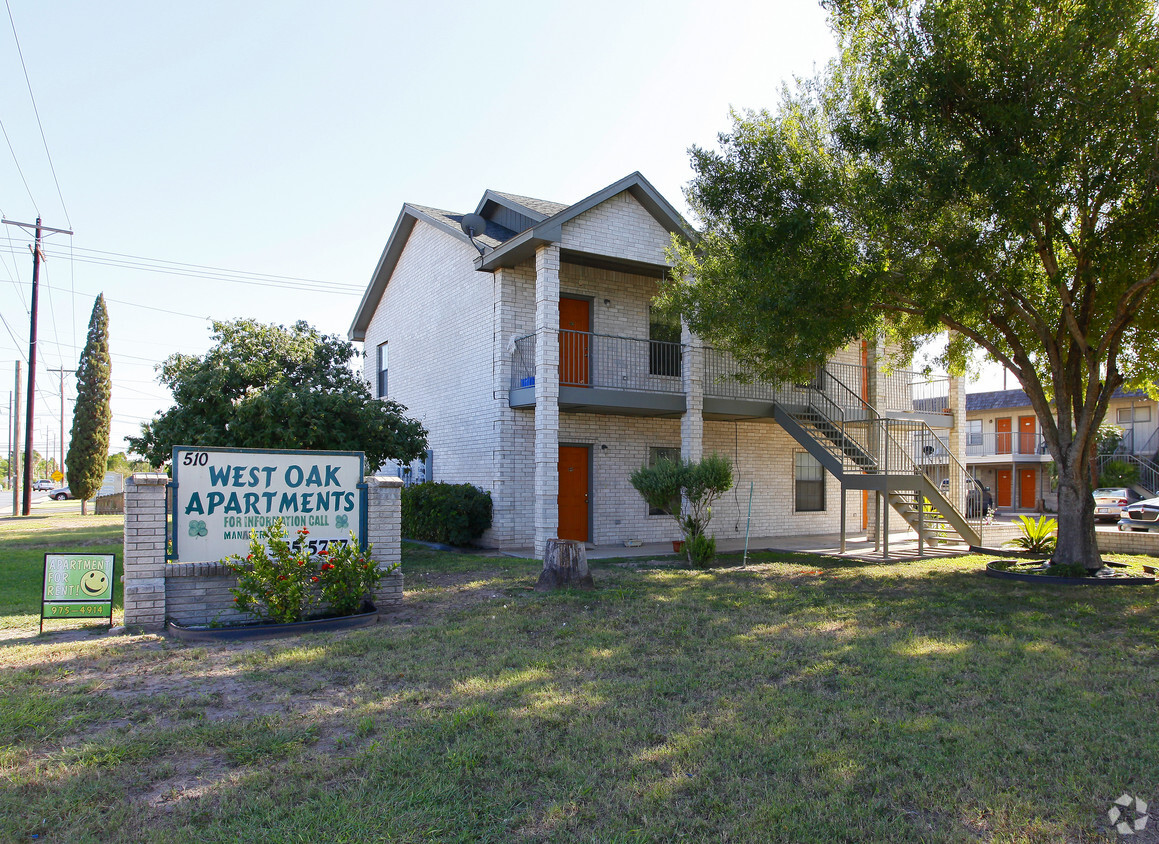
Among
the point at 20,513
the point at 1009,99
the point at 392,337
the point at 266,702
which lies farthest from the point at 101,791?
the point at 20,513

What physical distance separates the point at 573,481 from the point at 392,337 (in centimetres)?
786

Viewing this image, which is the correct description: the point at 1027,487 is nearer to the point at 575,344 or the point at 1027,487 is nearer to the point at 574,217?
the point at 575,344

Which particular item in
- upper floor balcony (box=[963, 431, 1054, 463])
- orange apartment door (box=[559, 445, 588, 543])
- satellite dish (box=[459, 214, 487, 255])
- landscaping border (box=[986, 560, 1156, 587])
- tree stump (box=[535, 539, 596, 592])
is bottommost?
landscaping border (box=[986, 560, 1156, 587])

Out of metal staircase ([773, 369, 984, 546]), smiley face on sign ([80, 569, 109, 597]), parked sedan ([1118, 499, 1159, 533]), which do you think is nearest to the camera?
smiley face on sign ([80, 569, 109, 597])

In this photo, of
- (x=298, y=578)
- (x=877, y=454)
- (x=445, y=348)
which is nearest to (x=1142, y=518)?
(x=877, y=454)

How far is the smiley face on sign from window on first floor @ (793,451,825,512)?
15.2 meters

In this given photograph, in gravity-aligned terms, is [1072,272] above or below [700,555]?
above

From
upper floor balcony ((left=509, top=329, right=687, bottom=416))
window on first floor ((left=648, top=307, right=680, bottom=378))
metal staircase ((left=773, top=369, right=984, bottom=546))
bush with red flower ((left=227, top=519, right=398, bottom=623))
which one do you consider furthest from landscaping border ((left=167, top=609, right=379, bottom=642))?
window on first floor ((left=648, top=307, right=680, bottom=378))

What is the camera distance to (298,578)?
7.75 m

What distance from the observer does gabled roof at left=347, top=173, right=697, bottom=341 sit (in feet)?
46.0

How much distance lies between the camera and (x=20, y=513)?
29.8m

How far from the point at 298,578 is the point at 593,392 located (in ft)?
25.0

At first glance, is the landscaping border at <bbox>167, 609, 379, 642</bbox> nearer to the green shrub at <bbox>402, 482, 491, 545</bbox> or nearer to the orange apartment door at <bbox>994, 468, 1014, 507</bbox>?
the green shrub at <bbox>402, 482, 491, 545</bbox>

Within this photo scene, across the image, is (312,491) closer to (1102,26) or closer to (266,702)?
(266,702)
